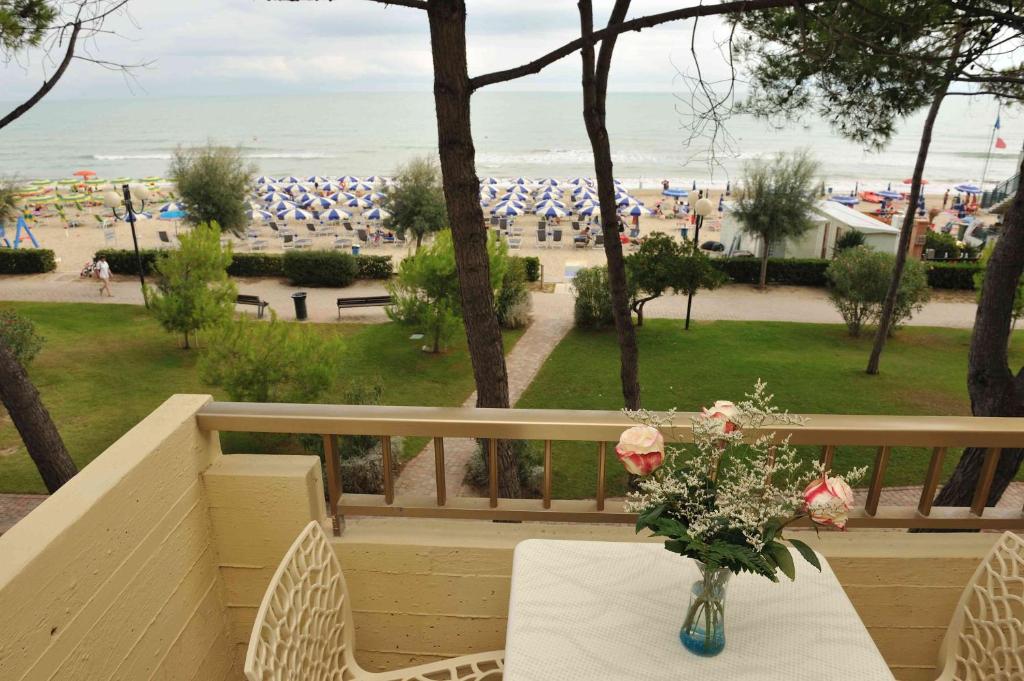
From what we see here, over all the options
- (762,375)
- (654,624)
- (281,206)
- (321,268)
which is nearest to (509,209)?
(281,206)

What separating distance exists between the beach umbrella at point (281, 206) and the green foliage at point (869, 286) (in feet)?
80.2

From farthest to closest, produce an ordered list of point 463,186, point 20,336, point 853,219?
point 853,219 < point 20,336 < point 463,186

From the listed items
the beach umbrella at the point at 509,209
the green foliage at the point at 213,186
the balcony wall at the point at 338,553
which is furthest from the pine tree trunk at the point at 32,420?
the beach umbrella at the point at 509,209

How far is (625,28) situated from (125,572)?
396 cm

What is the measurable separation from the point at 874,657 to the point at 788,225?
20438 millimetres

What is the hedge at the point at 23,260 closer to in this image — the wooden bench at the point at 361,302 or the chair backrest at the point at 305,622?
the wooden bench at the point at 361,302

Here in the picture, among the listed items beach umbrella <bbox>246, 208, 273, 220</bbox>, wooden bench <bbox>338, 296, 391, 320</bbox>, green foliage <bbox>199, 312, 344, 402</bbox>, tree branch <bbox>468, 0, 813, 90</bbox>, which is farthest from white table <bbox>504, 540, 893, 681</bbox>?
beach umbrella <bbox>246, 208, 273, 220</bbox>

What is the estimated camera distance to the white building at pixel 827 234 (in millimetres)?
21172

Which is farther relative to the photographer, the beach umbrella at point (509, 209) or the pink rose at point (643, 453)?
the beach umbrella at point (509, 209)

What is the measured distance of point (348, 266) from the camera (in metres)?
20.4

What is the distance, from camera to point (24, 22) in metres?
5.74

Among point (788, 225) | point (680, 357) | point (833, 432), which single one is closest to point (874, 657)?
point (833, 432)

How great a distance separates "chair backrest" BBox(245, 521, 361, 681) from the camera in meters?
1.79

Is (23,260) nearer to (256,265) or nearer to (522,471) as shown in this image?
(256,265)
